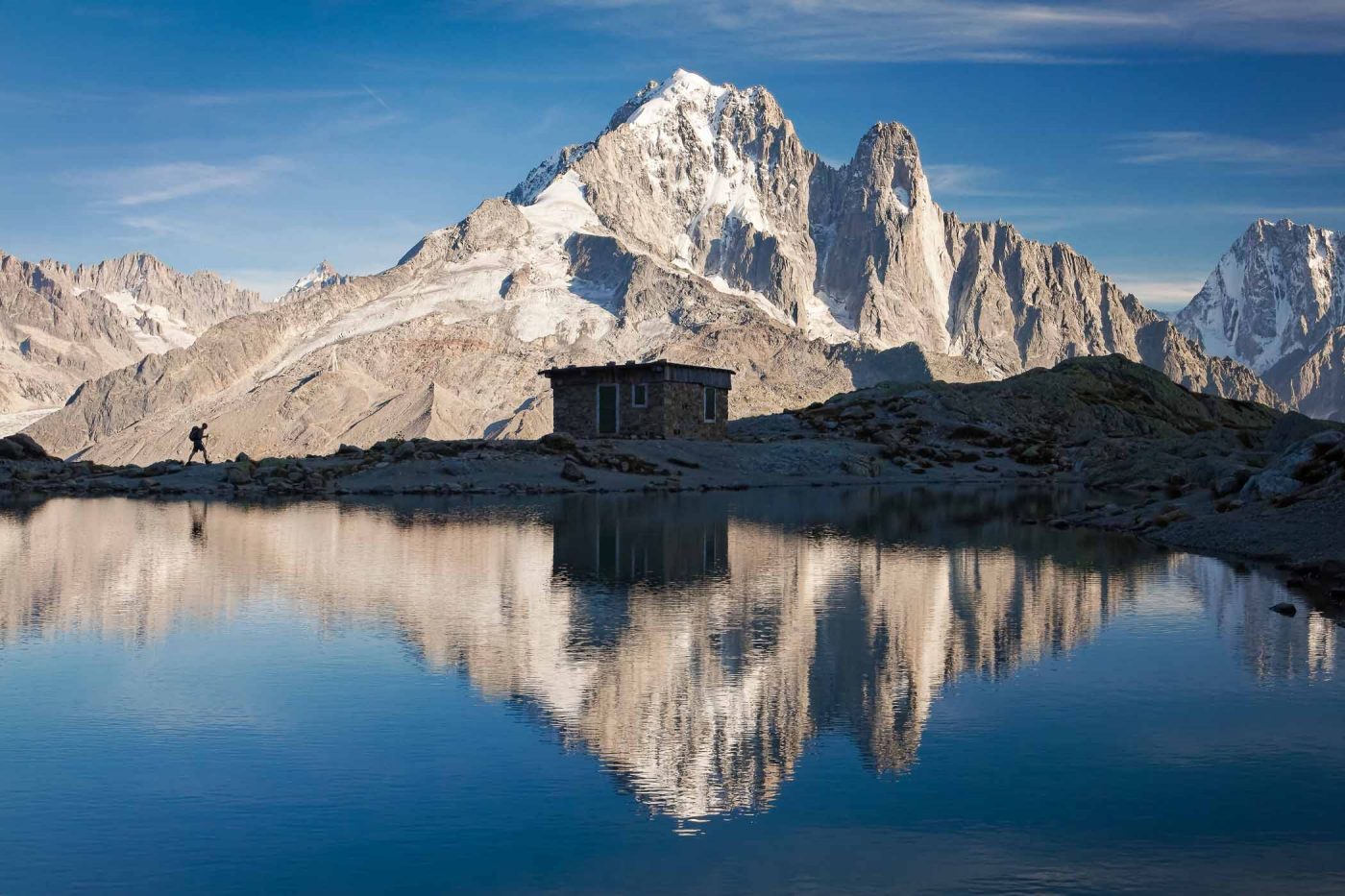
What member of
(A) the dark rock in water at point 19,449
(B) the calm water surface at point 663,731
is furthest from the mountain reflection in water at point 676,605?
(A) the dark rock in water at point 19,449

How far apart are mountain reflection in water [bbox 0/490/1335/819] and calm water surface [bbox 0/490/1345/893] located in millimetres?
86

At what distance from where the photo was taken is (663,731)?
40.1 feet

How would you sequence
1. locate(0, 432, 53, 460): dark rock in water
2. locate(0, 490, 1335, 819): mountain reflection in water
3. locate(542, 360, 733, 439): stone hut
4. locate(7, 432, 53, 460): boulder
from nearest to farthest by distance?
1. locate(0, 490, 1335, 819): mountain reflection in water
2. locate(0, 432, 53, 460): dark rock in water
3. locate(7, 432, 53, 460): boulder
4. locate(542, 360, 733, 439): stone hut

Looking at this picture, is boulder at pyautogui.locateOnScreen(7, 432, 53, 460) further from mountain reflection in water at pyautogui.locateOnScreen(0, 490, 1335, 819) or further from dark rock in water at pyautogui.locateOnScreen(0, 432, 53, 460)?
mountain reflection in water at pyautogui.locateOnScreen(0, 490, 1335, 819)

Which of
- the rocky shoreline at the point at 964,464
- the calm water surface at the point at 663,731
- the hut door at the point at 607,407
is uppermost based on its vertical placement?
the hut door at the point at 607,407

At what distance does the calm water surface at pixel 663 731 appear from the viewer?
8.88m

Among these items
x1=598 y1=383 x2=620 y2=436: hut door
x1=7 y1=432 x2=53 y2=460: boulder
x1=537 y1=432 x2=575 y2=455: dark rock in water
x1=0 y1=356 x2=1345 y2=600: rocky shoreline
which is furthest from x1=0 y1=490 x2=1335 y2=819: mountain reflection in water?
x1=598 y1=383 x2=620 y2=436: hut door

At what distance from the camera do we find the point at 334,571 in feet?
81.1

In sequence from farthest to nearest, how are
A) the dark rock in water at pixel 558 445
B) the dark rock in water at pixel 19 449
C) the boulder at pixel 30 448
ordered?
the boulder at pixel 30 448
the dark rock in water at pixel 19 449
the dark rock in water at pixel 558 445

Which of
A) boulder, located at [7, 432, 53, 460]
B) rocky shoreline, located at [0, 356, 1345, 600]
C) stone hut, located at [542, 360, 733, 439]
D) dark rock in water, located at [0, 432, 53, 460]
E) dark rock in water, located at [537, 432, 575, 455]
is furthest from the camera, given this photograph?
stone hut, located at [542, 360, 733, 439]

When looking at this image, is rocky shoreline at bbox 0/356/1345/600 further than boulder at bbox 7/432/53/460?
No

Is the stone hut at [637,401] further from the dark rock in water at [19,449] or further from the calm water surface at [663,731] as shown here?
the calm water surface at [663,731]

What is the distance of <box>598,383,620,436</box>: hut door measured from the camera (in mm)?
68875

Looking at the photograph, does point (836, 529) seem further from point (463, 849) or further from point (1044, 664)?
point (463, 849)
